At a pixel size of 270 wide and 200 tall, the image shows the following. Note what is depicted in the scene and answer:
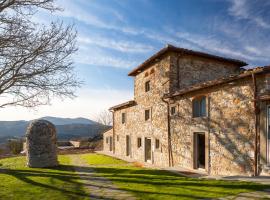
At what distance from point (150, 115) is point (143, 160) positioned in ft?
11.1

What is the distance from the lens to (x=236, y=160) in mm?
10742

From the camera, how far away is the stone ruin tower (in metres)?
15.3

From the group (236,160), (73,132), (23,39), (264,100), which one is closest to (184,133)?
(236,160)

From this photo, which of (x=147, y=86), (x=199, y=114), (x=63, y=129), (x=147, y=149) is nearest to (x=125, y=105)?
(x=147, y=86)

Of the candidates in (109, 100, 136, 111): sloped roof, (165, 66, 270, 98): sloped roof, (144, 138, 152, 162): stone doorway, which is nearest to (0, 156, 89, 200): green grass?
(165, 66, 270, 98): sloped roof

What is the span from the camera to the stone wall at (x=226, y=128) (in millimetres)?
10266

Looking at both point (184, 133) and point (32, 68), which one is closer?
point (32, 68)

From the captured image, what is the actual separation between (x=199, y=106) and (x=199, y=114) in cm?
39

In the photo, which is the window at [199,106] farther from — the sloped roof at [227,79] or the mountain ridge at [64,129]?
the mountain ridge at [64,129]

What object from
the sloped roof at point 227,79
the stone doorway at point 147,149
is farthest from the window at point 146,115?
the sloped roof at point 227,79

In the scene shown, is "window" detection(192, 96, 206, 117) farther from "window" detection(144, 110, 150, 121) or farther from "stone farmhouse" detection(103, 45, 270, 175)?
"window" detection(144, 110, 150, 121)

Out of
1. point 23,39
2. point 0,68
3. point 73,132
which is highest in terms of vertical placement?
point 23,39

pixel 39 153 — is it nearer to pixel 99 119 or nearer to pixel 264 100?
pixel 264 100

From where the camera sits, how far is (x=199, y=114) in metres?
13.4
